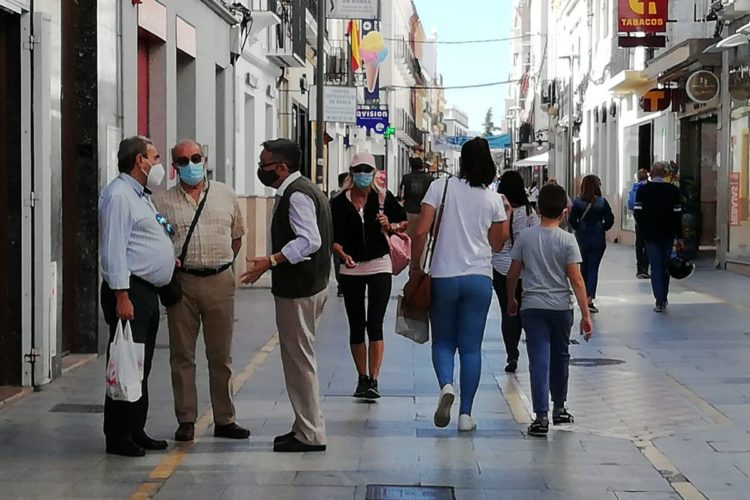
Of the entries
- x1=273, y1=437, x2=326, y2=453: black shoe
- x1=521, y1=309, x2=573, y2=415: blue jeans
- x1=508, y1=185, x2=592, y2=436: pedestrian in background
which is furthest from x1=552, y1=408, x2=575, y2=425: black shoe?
x1=273, y1=437, x2=326, y2=453: black shoe

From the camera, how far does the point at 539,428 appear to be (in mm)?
8320

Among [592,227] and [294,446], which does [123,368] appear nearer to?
[294,446]

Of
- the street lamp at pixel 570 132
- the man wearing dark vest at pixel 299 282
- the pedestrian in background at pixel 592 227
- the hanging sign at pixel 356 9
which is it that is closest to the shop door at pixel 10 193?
the man wearing dark vest at pixel 299 282

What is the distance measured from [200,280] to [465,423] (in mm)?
1985

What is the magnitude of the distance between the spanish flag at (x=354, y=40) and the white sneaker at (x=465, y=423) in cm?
3264

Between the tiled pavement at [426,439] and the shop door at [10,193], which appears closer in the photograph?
the tiled pavement at [426,439]

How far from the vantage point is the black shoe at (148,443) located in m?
7.82

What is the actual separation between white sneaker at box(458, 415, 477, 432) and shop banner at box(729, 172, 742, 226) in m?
16.3

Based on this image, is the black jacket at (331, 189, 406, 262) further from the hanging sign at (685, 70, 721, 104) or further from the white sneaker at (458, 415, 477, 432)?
the hanging sign at (685, 70, 721, 104)

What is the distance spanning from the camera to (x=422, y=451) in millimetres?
7820

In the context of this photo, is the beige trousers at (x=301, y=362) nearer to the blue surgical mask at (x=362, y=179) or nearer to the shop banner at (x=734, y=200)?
the blue surgical mask at (x=362, y=179)

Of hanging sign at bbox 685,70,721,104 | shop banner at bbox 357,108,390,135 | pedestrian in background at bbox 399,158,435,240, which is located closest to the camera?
pedestrian in background at bbox 399,158,435,240

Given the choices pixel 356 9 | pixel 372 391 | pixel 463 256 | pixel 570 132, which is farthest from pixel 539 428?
pixel 570 132

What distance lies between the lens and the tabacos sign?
2695cm
